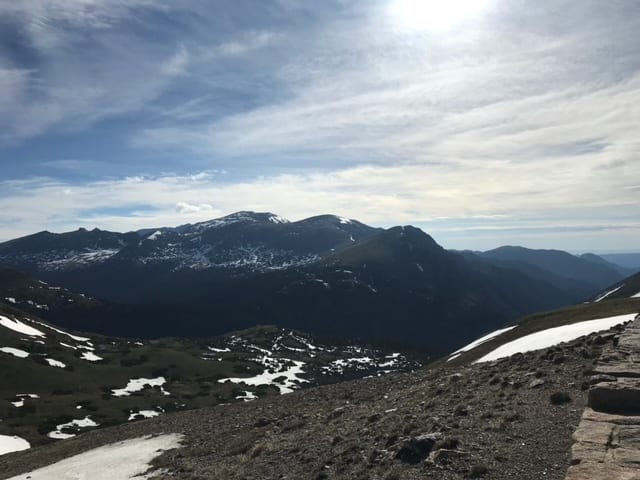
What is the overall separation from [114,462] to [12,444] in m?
33.7

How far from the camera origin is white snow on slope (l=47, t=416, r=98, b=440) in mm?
60188

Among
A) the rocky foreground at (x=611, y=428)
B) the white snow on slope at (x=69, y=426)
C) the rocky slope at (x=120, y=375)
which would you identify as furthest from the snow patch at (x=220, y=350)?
the rocky foreground at (x=611, y=428)

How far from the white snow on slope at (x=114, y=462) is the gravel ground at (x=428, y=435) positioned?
53.5 inches

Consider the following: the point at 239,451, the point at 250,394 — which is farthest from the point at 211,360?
the point at 239,451

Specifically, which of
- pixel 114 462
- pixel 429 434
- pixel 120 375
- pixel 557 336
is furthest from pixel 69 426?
pixel 429 434

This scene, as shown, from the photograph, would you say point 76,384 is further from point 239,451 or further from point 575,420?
point 575,420

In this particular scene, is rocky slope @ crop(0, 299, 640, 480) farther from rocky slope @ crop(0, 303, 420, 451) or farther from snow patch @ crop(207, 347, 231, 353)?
snow patch @ crop(207, 347, 231, 353)

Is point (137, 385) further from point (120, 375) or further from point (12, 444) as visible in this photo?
point (12, 444)

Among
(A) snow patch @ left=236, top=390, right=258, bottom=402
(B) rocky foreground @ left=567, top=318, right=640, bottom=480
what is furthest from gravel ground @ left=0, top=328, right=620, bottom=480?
(A) snow patch @ left=236, top=390, right=258, bottom=402

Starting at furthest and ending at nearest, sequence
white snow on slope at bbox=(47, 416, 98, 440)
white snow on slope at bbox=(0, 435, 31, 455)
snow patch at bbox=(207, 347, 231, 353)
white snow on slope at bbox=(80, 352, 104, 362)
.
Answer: snow patch at bbox=(207, 347, 231, 353)
white snow on slope at bbox=(80, 352, 104, 362)
white snow on slope at bbox=(47, 416, 98, 440)
white snow on slope at bbox=(0, 435, 31, 455)

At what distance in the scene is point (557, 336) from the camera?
41.8m

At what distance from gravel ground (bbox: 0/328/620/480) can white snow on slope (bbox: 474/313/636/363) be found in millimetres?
9853

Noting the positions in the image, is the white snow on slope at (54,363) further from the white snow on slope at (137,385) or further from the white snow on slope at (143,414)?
the white snow on slope at (143,414)

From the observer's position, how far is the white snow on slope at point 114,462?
28250mm
